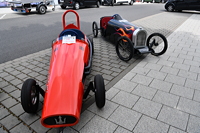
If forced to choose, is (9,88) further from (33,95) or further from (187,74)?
(187,74)

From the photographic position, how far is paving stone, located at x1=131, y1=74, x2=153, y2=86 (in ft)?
12.1

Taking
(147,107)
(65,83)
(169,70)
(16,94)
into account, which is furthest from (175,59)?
(16,94)

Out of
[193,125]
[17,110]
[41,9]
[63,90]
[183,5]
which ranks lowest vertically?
[193,125]

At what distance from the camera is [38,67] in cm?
433

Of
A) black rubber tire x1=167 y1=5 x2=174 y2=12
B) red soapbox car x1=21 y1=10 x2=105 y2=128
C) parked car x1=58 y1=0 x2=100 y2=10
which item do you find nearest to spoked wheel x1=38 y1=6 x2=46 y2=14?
parked car x1=58 y1=0 x2=100 y2=10

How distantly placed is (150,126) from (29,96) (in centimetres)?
186

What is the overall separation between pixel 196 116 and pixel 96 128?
1.63m

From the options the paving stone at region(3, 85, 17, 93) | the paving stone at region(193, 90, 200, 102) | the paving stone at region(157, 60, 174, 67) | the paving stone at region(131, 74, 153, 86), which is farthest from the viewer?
the paving stone at region(157, 60, 174, 67)

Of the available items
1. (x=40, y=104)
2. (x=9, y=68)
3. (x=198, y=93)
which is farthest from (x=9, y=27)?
(x=198, y=93)

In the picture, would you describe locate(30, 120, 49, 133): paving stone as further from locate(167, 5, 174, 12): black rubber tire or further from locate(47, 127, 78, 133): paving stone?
locate(167, 5, 174, 12): black rubber tire

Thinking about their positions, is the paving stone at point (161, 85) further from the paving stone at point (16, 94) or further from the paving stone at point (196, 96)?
the paving stone at point (16, 94)

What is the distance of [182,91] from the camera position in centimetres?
336

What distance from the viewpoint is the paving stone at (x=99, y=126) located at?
7.97ft

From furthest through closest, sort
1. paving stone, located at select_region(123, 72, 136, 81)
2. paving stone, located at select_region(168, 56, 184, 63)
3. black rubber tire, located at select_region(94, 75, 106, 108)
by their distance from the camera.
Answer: paving stone, located at select_region(168, 56, 184, 63) → paving stone, located at select_region(123, 72, 136, 81) → black rubber tire, located at select_region(94, 75, 106, 108)
